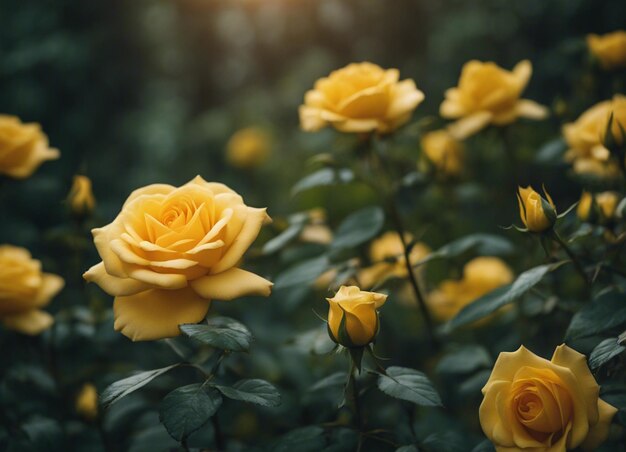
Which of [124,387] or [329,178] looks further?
[329,178]

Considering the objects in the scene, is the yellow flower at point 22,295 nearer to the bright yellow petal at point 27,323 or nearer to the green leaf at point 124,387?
the bright yellow petal at point 27,323

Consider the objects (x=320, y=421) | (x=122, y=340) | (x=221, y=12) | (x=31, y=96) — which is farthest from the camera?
(x=221, y=12)

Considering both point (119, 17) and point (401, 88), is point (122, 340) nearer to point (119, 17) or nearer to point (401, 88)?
point (401, 88)

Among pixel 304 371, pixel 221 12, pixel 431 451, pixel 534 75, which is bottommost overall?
pixel 304 371

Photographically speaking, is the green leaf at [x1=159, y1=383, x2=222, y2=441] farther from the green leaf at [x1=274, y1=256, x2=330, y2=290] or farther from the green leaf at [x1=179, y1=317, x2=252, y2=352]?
the green leaf at [x1=274, y1=256, x2=330, y2=290]

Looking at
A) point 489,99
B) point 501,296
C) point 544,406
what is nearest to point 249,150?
point 489,99

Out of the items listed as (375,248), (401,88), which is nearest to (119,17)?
(375,248)

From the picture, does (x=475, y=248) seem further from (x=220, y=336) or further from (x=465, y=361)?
(x=220, y=336)
